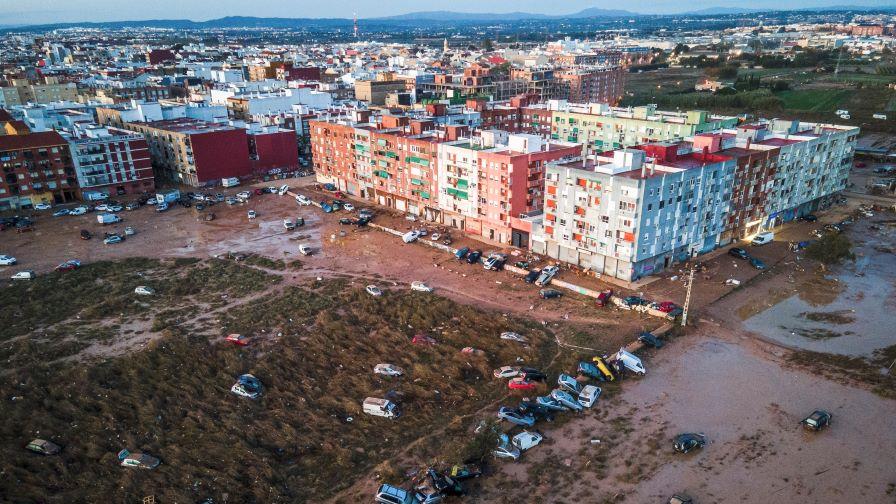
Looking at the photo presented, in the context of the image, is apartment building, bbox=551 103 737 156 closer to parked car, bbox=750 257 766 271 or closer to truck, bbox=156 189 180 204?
parked car, bbox=750 257 766 271

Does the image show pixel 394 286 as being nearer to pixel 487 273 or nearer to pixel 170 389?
pixel 487 273

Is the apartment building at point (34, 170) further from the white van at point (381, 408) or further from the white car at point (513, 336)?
the white car at point (513, 336)

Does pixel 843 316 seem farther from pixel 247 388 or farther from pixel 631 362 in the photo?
pixel 247 388

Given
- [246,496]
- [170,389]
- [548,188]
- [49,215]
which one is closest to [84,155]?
[49,215]

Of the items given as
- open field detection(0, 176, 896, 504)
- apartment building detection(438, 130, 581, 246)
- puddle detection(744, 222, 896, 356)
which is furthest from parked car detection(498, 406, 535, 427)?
apartment building detection(438, 130, 581, 246)

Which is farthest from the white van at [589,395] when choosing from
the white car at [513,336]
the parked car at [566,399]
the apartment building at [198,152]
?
the apartment building at [198,152]
